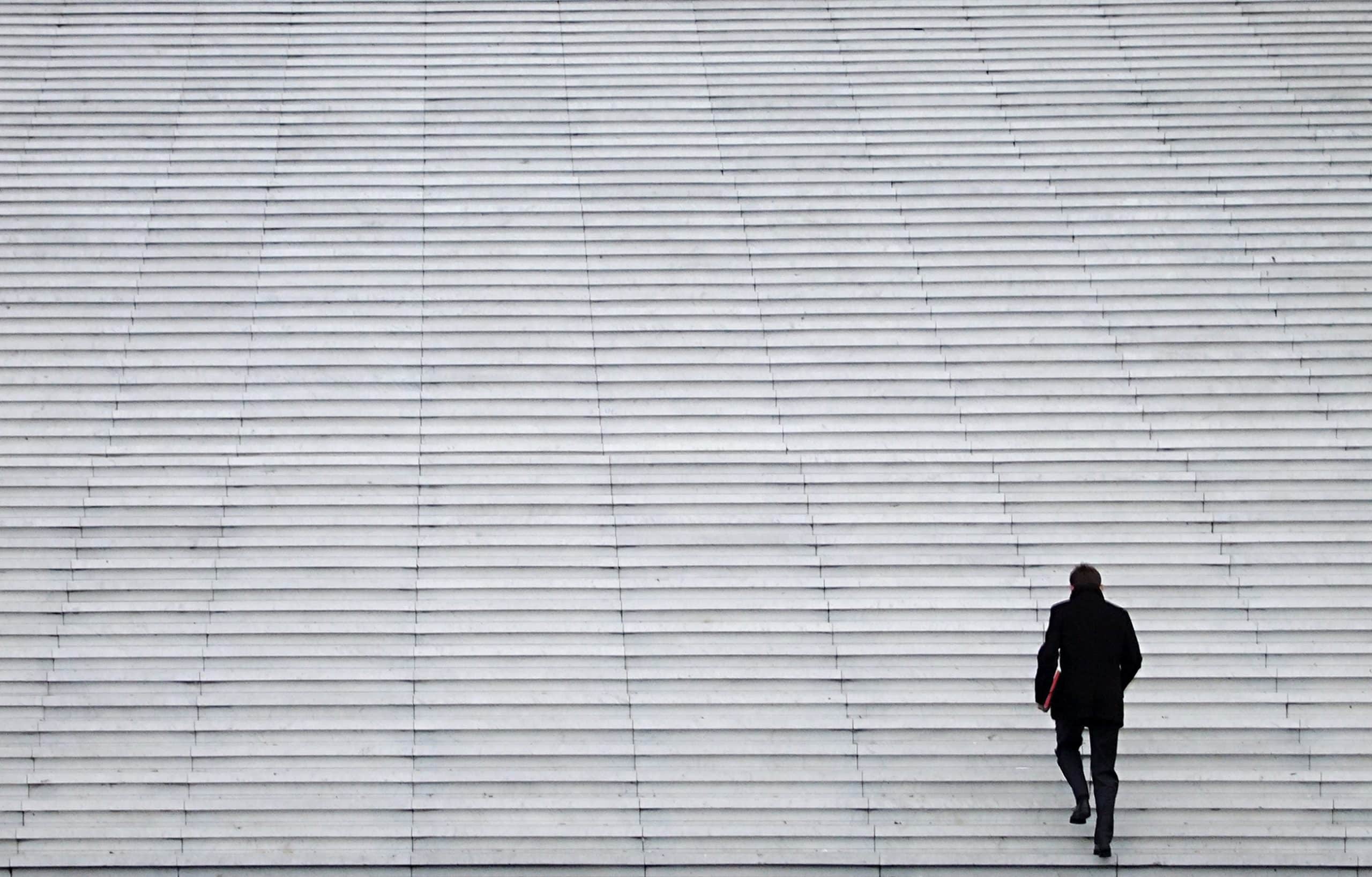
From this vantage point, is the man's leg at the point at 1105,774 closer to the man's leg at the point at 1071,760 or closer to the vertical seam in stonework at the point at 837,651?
the man's leg at the point at 1071,760

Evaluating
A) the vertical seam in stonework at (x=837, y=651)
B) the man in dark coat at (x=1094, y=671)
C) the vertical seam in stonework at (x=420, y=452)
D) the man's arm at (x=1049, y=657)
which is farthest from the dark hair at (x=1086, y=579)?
the vertical seam in stonework at (x=420, y=452)

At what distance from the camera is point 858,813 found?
6797 mm

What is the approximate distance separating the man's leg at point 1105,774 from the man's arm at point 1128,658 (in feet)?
0.68

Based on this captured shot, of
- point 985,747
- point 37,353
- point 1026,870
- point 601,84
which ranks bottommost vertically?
point 1026,870

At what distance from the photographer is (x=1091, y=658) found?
618 cm

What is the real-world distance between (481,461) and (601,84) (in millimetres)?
3751

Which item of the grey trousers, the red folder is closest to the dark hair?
the red folder

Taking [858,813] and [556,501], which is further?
[556,501]

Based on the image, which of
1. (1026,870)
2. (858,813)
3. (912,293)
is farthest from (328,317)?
(1026,870)

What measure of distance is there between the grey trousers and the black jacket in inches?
2.4

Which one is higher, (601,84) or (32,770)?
(601,84)

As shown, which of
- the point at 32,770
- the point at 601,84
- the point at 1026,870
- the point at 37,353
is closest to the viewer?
the point at 1026,870

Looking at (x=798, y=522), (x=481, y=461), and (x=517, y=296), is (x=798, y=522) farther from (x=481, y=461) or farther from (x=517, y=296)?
(x=517, y=296)

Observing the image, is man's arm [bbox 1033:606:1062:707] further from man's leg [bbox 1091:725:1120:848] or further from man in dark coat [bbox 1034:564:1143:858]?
man's leg [bbox 1091:725:1120:848]
